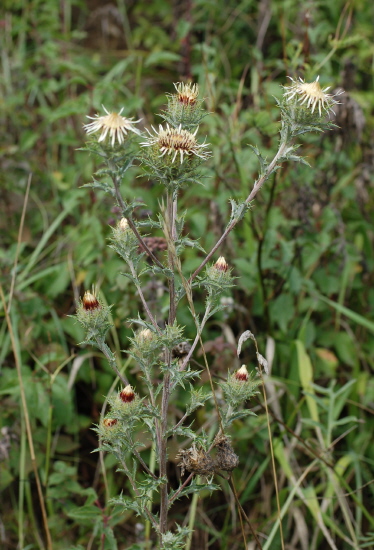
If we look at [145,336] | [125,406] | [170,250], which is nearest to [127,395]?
[125,406]

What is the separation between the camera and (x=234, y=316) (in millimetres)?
2904

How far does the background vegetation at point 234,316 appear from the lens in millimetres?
2314

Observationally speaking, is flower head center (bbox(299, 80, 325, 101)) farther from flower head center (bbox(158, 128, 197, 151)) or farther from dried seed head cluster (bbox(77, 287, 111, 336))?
dried seed head cluster (bbox(77, 287, 111, 336))

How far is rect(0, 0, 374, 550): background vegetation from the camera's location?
2314mm

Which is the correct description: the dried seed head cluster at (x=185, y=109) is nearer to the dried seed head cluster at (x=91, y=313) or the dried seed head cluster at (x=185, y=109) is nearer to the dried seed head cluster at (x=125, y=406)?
the dried seed head cluster at (x=91, y=313)

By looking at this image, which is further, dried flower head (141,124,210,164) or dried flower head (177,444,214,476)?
dried flower head (177,444,214,476)

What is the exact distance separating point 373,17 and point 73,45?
2.49m

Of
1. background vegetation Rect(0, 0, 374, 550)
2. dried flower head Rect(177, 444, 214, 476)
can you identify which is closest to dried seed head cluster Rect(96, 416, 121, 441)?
dried flower head Rect(177, 444, 214, 476)

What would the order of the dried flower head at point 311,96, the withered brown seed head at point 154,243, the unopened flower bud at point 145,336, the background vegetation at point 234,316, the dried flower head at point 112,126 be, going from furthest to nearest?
the background vegetation at point 234,316, the withered brown seed head at point 154,243, the unopened flower bud at point 145,336, the dried flower head at point 311,96, the dried flower head at point 112,126

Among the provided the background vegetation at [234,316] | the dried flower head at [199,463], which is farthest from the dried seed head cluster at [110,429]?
the background vegetation at [234,316]

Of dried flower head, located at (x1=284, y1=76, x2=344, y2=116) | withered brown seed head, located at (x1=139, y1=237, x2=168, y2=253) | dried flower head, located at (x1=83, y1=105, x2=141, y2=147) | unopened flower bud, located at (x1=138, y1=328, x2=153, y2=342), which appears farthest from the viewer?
withered brown seed head, located at (x1=139, y1=237, x2=168, y2=253)

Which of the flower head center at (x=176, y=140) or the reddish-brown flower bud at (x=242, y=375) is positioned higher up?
the flower head center at (x=176, y=140)

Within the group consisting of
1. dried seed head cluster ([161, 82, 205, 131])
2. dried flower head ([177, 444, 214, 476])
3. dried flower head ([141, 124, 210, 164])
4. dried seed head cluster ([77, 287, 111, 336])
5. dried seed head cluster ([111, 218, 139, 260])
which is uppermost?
dried seed head cluster ([161, 82, 205, 131])

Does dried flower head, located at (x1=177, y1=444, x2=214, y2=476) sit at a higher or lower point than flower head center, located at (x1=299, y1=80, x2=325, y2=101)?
lower
